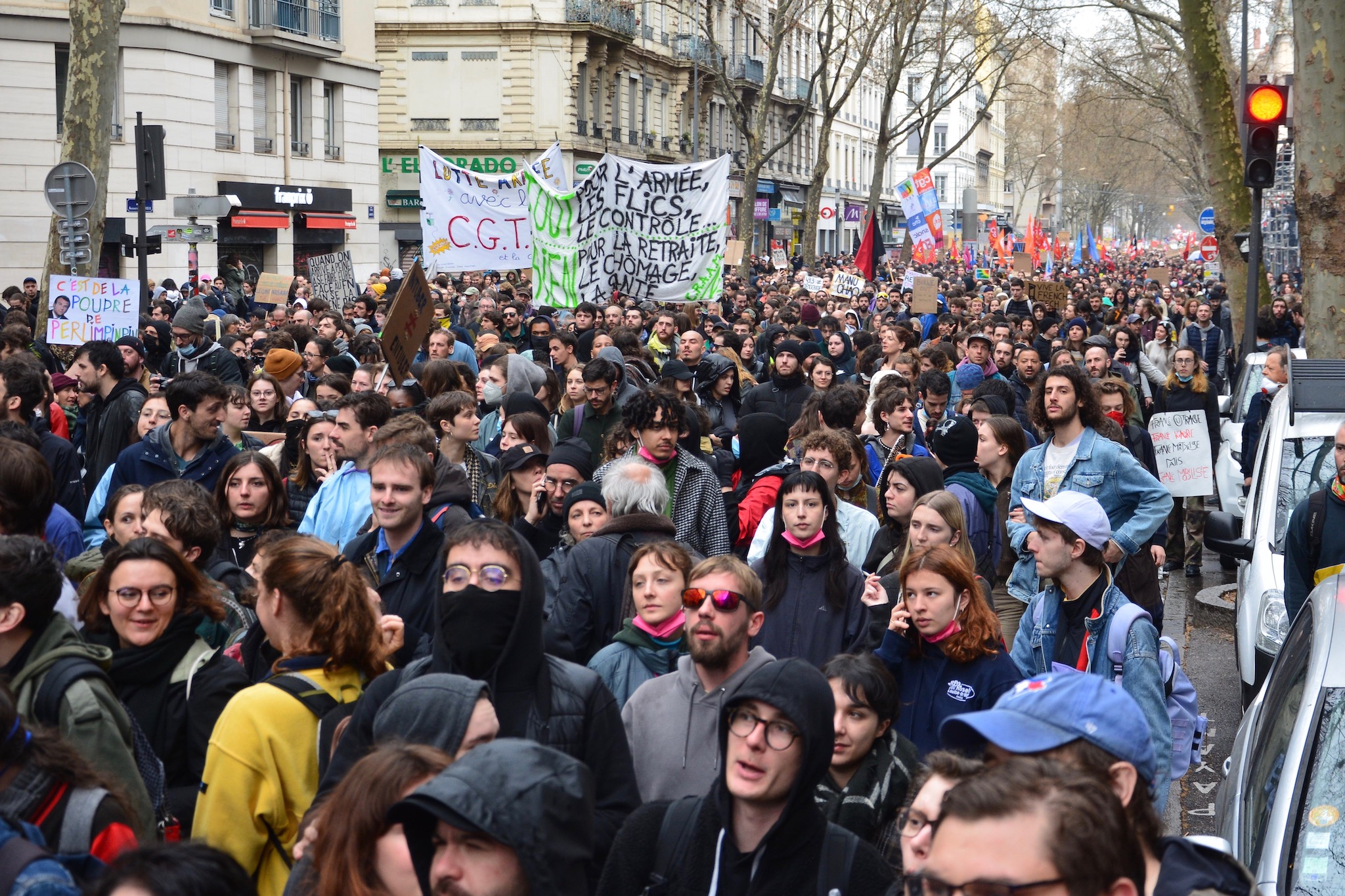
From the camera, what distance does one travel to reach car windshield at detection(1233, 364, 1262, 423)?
39.5 ft

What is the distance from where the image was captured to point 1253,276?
12.2 meters

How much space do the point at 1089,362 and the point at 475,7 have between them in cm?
3990

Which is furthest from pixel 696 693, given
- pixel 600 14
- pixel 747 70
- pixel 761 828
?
pixel 747 70

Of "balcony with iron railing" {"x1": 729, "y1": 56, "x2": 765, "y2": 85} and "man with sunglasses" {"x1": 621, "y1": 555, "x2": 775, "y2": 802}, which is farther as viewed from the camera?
"balcony with iron railing" {"x1": 729, "y1": 56, "x2": 765, "y2": 85}

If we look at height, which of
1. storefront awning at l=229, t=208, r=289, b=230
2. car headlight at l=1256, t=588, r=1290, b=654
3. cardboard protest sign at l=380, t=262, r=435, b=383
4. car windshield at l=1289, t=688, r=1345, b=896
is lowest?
car headlight at l=1256, t=588, r=1290, b=654

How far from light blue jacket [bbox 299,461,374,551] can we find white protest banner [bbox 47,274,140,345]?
624 cm

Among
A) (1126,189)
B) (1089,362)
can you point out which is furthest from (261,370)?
(1126,189)

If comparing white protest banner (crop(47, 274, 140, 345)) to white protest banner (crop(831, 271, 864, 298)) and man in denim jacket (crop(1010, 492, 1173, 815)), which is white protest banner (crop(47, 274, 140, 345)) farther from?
white protest banner (crop(831, 271, 864, 298))

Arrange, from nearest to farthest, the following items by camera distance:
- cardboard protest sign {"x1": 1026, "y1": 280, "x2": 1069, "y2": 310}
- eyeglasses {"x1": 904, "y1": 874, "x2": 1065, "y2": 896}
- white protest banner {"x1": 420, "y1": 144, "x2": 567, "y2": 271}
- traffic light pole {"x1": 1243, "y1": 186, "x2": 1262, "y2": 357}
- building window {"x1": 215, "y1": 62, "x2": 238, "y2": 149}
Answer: eyeglasses {"x1": 904, "y1": 874, "x2": 1065, "y2": 896} < traffic light pole {"x1": 1243, "y1": 186, "x2": 1262, "y2": 357} < white protest banner {"x1": 420, "y1": 144, "x2": 567, "y2": 271} < cardboard protest sign {"x1": 1026, "y1": 280, "x2": 1069, "y2": 310} < building window {"x1": 215, "y1": 62, "x2": 238, "y2": 149}

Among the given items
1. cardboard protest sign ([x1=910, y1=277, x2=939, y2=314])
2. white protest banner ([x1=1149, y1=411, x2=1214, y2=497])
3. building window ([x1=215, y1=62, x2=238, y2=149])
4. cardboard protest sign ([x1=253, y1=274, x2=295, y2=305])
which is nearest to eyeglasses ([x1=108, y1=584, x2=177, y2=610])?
white protest banner ([x1=1149, y1=411, x2=1214, y2=497])

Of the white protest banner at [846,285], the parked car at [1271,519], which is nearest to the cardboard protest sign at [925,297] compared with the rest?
the white protest banner at [846,285]

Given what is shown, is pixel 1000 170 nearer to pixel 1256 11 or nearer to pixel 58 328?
pixel 1256 11

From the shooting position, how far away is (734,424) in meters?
10.5

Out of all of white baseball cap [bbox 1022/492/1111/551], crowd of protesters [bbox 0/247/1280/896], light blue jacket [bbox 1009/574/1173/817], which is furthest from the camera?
white baseball cap [bbox 1022/492/1111/551]
